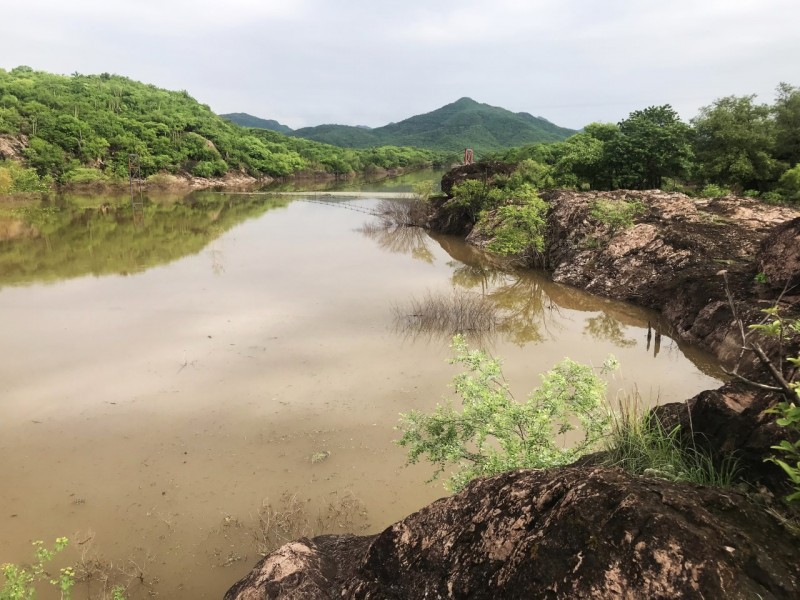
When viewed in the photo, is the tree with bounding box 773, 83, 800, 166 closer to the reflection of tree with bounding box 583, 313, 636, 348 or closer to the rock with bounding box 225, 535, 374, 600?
the reflection of tree with bounding box 583, 313, 636, 348

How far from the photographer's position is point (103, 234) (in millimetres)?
30688

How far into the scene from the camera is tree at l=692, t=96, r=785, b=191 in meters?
29.3

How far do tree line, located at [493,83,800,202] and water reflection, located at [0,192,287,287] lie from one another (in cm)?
2407

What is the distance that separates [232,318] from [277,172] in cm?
9553

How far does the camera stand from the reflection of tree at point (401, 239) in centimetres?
2792

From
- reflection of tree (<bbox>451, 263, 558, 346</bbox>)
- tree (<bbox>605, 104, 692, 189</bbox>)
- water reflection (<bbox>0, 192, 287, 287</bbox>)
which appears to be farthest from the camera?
tree (<bbox>605, 104, 692, 189</bbox>)

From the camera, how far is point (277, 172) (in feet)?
341

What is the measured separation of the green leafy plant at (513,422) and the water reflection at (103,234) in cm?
1846

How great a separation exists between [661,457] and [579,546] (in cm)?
185

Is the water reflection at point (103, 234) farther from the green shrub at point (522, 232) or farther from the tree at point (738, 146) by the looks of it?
the tree at point (738, 146)

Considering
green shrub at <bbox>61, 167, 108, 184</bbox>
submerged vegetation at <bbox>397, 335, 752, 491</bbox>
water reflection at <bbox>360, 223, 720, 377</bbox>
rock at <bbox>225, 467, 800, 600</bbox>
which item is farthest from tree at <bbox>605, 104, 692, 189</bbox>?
green shrub at <bbox>61, 167, 108, 184</bbox>

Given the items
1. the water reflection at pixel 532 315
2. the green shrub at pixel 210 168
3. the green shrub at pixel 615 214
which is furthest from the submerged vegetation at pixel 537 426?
the green shrub at pixel 210 168

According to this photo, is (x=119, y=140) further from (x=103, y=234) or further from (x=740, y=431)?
(x=740, y=431)

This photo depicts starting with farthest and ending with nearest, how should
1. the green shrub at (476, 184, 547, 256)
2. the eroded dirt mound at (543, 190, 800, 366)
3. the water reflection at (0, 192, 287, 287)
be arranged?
the green shrub at (476, 184, 547, 256) < the water reflection at (0, 192, 287, 287) < the eroded dirt mound at (543, 190, 800, 366)
